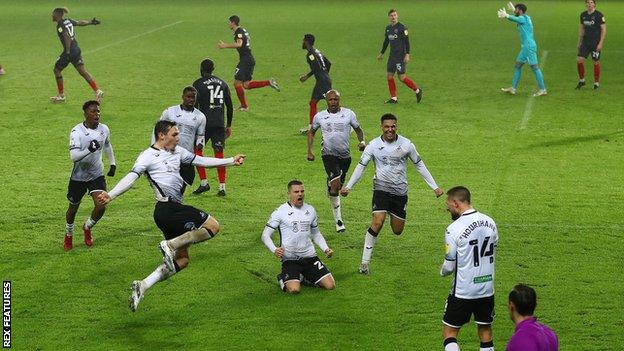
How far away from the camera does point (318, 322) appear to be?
45.0 feet

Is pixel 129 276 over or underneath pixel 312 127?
underneath

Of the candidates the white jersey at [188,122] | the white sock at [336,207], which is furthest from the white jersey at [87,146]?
the white sock at [336,207]

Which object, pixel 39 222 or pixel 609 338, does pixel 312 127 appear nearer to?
pixel 39 222

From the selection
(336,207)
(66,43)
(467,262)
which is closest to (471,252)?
(467,262)

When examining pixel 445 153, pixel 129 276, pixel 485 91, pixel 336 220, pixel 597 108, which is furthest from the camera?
pixel 485 91

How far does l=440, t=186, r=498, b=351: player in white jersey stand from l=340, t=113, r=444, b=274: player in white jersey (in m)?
3.62

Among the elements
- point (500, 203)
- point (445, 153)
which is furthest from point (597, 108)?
point (500, 203)

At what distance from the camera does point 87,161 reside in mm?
16500

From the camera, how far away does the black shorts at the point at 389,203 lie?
15664mm

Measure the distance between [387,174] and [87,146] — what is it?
4509 millimetres

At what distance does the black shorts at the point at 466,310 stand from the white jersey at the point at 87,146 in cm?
678

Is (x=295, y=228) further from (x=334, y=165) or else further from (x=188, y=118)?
(x=188, y=118)

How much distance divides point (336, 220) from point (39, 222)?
16.3 feet

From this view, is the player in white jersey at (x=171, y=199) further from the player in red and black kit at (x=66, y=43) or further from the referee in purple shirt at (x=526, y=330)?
the player in red and black kit at (x=66, y=43)
